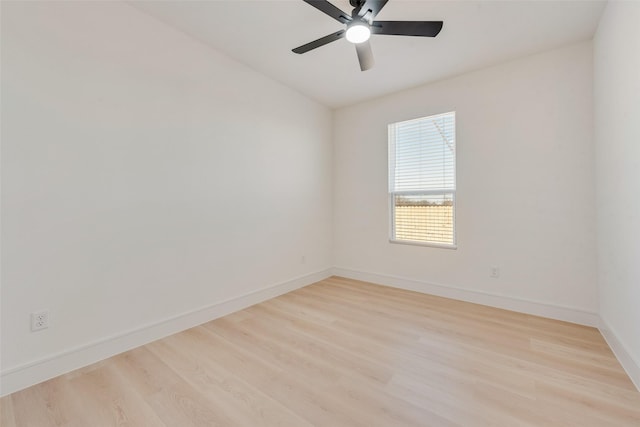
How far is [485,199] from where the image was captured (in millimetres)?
2963

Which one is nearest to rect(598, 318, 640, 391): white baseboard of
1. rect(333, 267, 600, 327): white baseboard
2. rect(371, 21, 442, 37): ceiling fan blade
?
rect(333, 267, 600, 327): white baseboard

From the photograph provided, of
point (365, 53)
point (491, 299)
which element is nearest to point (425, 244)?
point (491, 299)

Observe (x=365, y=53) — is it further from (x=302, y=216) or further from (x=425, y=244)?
(x=425, y=244)

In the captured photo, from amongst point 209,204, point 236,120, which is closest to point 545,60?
point 236,120

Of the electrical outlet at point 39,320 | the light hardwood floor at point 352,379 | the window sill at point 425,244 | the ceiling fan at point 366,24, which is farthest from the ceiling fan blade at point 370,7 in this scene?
the electrical outlet at point 39,320

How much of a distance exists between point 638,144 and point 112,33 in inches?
140

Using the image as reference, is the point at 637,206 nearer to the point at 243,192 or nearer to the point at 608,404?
the point at 608,404

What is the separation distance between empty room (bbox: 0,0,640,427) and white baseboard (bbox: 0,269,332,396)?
14 millimetres

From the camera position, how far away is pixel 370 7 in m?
1.71

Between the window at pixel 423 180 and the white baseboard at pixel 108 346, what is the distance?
211cm

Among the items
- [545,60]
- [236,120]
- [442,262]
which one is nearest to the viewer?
[545,60]

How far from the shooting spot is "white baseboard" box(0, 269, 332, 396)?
163cm

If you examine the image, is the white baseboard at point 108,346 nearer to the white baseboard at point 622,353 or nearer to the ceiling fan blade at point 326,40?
the ceiling fan blade at point 326,40

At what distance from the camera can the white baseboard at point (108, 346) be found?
5.36ft
